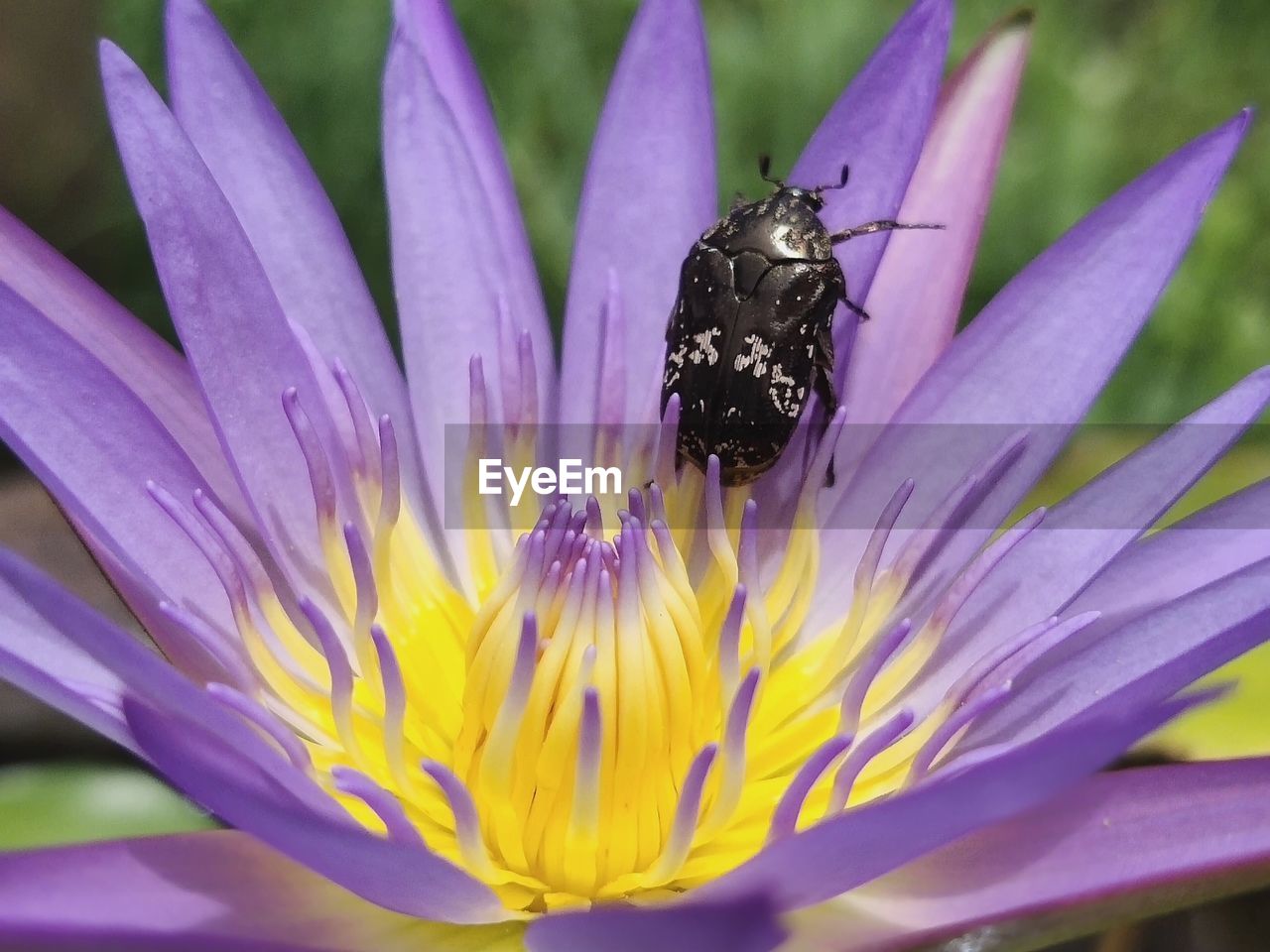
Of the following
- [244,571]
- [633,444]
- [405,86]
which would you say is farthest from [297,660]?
[405,86]

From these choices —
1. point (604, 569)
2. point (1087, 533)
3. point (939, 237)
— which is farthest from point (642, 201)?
point (1087, 533)

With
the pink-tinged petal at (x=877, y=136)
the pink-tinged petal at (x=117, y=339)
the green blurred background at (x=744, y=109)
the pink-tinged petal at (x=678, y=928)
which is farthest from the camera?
the green blurred background at (x=744, y=109)

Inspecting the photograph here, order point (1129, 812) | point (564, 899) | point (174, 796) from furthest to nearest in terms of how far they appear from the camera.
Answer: point (174, 796)
point (564, 899)
point (1129, 812)

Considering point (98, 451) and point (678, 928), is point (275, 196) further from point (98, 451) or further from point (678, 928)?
point (678, 928)

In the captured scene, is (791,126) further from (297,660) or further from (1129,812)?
(1129,812)

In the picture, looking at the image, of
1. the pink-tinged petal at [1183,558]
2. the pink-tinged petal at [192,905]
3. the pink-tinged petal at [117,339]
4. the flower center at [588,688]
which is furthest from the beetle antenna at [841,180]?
the pink-tinged petal at [192,905]

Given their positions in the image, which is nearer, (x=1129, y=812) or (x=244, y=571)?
(x=1129, y=812)

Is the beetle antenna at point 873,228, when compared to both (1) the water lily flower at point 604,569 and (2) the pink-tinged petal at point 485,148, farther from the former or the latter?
(2) the pink-tinged petal at point 485,148
